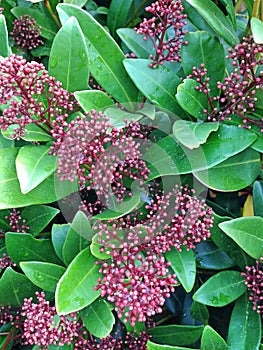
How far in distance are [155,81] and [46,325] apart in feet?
2.47

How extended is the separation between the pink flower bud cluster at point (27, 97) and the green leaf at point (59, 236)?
28 cm

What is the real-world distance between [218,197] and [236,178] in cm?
30

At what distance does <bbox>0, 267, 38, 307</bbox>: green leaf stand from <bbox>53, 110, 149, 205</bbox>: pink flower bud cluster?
0.36 metres

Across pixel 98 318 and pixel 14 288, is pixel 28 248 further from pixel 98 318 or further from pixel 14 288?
pixel 98 318

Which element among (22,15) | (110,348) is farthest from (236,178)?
(22,15)

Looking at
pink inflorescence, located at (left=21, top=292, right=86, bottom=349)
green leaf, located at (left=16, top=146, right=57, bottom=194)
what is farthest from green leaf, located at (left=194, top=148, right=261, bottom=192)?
pink inflorescence, located at (left=21, top=292, right=86, bottom=349)

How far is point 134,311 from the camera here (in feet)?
3.83

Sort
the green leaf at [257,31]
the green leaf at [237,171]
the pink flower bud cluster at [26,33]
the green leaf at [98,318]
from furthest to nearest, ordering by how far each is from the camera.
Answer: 1. the pink flower bud cluster at [26,33]
2. the green leaf at [237,171]
3. the green leaf at [98,318]
4. the green leaf at [257,31]

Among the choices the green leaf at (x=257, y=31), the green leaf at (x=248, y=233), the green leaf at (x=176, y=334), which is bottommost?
the green leaf at (x=176, y=334)

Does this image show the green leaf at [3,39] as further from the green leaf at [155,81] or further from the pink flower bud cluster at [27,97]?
the green leaf at [155,81]

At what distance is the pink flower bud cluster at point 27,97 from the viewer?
1219mm

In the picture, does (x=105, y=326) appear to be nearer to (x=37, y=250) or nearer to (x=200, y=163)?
(x=37, y=250)

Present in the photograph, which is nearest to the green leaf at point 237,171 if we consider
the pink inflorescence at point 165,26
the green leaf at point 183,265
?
the green leaf at point 183,265

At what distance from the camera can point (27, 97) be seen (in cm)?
126
